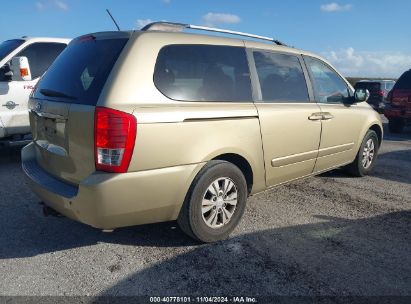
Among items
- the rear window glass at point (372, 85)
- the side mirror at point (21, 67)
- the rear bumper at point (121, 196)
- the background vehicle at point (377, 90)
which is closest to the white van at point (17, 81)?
the side mirror at point (21, 67)

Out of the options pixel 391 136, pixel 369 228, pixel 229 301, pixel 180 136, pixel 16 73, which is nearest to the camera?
pixel 229 301

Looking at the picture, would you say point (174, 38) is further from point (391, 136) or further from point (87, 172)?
point (391, 136)

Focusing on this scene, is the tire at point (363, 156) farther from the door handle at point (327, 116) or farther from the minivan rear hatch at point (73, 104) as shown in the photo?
the minivan rear hatch at point (73, 104)

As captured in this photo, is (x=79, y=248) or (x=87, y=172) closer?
(x=87, y=172)

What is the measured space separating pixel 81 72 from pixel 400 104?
32.9 feet

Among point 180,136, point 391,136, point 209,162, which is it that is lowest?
point 391,136

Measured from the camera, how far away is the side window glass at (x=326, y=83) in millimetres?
4875

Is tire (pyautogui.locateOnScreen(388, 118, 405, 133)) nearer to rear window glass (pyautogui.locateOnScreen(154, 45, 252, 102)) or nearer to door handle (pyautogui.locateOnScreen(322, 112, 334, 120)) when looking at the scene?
door handle (pyautogui.locateOnScreen(322, 112, 334, 120))

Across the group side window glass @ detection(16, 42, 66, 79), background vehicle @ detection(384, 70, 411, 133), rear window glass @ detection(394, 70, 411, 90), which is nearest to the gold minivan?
side window glass @ detection(16, 42, 66, 79)

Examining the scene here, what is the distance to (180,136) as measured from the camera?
3.14 metres

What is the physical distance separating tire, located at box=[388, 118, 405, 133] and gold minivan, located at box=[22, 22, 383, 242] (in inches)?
321

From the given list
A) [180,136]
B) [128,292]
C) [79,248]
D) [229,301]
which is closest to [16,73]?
Result: [79,248]

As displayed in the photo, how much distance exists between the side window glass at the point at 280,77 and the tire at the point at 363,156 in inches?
66.7

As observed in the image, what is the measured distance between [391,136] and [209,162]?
909 centimetres
